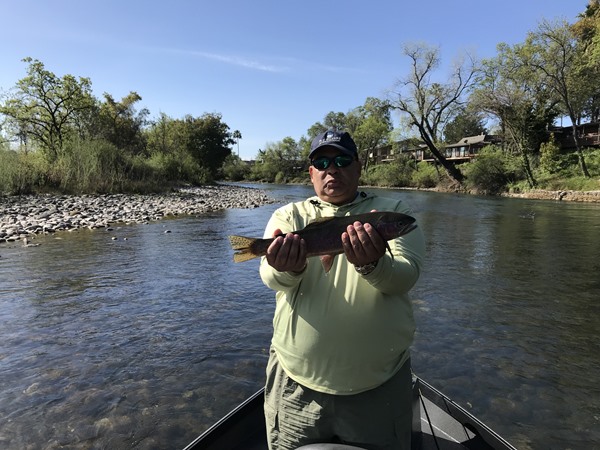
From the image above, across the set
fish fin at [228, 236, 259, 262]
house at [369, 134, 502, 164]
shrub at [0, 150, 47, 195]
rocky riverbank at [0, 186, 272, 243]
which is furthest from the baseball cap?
house at [369, 134, 502, 164]

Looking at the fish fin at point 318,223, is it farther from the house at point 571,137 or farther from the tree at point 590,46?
the house at point 571,137

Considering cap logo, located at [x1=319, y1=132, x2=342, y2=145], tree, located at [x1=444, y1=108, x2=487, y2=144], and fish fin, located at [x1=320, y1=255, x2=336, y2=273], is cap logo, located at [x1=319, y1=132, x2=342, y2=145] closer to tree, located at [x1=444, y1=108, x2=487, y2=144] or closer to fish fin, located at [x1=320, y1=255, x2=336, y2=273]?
fish fin, located at [x1=320, y1=255, x2=336, y2=273]

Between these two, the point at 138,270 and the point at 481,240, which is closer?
the point at 138,270

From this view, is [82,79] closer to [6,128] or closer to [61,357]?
[6,128]

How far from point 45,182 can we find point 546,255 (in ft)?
98.7

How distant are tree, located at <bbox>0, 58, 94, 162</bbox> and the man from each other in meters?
39.2

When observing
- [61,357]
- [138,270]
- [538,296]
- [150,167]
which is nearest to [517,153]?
[150,167]

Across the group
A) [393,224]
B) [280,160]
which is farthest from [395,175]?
[393,224]

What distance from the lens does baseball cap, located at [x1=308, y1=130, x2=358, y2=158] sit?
8.07ft

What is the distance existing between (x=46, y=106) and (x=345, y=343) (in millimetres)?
45354

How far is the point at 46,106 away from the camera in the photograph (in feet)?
126

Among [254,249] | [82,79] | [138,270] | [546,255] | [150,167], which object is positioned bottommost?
[546,255]

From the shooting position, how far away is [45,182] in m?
27.9

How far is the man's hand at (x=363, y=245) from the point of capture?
204 cm
